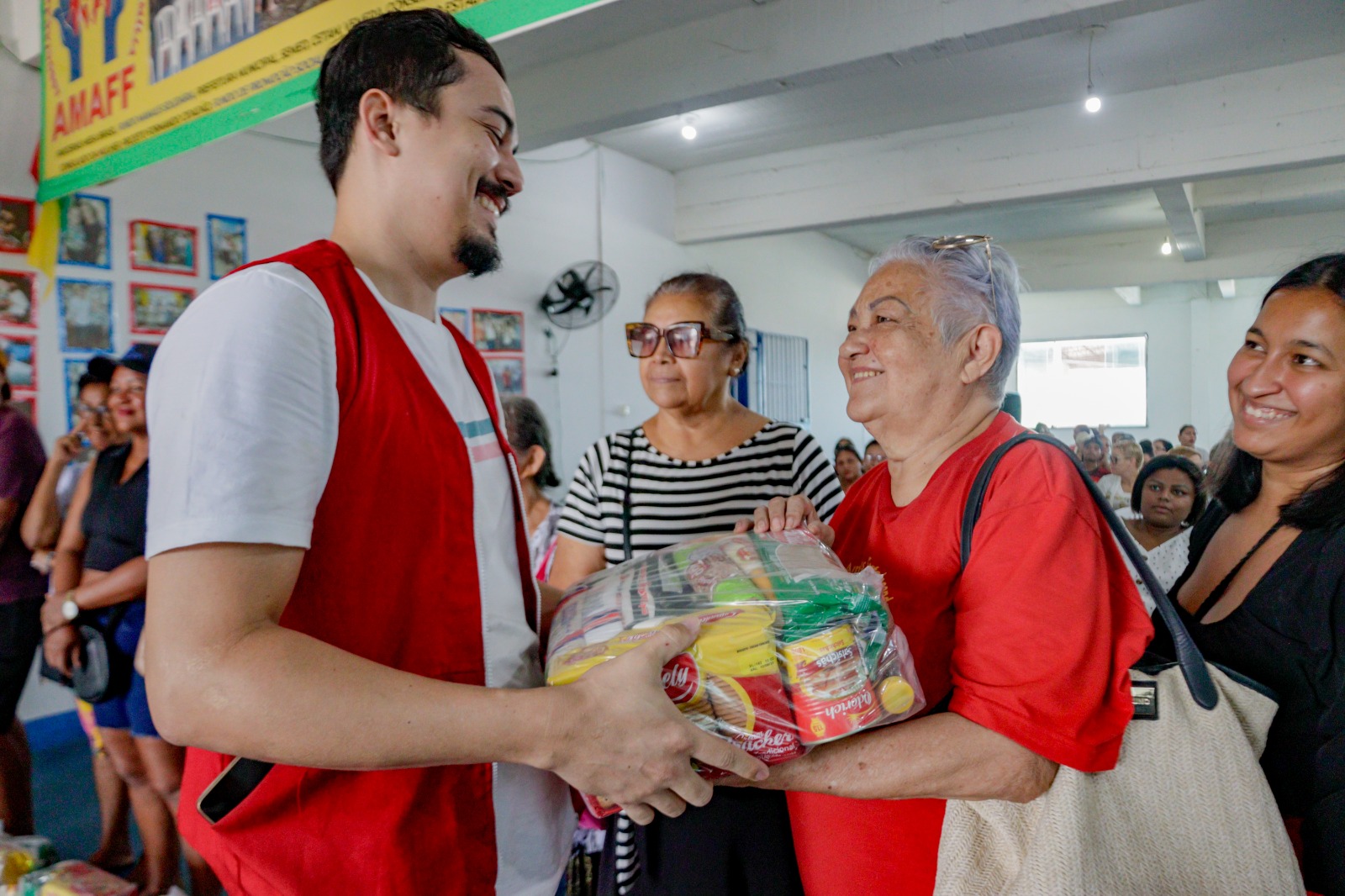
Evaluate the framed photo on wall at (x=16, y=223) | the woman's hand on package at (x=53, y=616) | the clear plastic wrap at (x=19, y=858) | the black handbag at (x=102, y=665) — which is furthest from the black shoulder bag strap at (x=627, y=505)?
the framed photo on wall at (x=16, y=223)

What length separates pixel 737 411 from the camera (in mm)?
2180

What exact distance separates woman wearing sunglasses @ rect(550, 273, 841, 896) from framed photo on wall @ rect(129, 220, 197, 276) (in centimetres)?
334

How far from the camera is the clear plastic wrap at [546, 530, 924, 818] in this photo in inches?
34.5

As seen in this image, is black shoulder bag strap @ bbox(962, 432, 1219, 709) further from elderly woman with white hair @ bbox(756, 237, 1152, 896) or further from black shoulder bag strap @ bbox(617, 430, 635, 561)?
black shoulder bag strap @ bbox(617, 430, 635, 561)

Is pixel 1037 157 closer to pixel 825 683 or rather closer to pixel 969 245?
pixel 969 245

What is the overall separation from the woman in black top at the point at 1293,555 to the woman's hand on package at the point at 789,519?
574 millimetres

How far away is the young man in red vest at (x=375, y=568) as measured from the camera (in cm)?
73

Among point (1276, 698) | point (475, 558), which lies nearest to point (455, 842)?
point (475, 558)

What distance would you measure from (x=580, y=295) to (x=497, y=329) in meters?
0.68

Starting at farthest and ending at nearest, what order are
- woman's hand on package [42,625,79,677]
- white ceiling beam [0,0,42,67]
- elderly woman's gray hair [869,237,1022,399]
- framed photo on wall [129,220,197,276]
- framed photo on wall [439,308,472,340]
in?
framed photo on wall [439,308,472,340]
framed photo on wall [129,220,197,276]
white ceiling beam [0,0,42,67]
woman's hand on package [42,625,79,677]
elderly woman's gray hair [869,237,1022,399]

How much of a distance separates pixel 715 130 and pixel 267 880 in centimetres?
684

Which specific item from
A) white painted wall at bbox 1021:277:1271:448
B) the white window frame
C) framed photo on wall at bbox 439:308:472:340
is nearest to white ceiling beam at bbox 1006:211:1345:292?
white painted wall at bbox 1021:277:1271:448

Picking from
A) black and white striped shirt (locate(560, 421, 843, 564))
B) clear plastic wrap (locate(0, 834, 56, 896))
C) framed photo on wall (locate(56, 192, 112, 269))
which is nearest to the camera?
black and white striped shirt (locate(560, 421, 843, 564))

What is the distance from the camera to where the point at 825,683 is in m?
0.90
